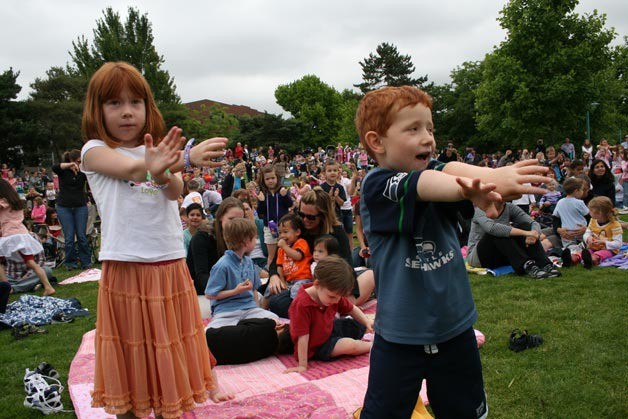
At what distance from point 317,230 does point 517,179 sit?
4.54 metres

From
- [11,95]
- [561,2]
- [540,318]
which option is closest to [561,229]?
[540,318]

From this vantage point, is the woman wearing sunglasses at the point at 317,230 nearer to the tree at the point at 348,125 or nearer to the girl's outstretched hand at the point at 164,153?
the girl's outstretched hand at the point at 164,153

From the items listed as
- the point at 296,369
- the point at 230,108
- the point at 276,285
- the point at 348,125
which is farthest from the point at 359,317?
the point at 230,108

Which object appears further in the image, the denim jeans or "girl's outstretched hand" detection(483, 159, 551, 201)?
the denim jeans

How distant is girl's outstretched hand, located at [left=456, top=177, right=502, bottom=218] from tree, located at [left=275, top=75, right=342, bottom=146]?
7501 centimetres

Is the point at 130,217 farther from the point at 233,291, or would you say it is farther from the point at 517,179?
the point at 233,291

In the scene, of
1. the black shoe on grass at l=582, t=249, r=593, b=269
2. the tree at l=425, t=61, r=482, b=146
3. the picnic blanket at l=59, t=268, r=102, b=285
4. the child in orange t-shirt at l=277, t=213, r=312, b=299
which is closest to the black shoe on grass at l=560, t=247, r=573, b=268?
the black shoe on grass at l=582, t=249, r=593, b=269

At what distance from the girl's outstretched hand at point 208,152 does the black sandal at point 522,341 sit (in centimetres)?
339

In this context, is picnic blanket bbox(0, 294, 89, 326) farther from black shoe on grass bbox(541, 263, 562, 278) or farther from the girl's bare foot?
black shoe on grass bbox(541, 263, 562, 278)

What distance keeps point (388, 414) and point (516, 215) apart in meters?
5.96

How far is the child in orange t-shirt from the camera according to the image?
602 centimetres

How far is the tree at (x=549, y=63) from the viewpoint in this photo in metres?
28.9

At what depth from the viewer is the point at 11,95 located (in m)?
41.2

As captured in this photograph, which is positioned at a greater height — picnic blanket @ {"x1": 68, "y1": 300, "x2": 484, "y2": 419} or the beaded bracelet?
the beaded bracelet
